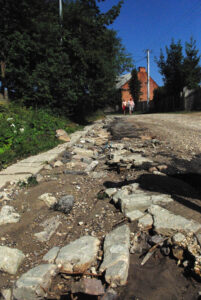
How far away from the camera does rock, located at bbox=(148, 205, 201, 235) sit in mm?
1748

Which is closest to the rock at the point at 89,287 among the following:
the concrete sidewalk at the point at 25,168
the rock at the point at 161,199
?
the rock at the point at 161,199

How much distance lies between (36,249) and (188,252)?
1.16 m

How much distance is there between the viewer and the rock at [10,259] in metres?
1.56

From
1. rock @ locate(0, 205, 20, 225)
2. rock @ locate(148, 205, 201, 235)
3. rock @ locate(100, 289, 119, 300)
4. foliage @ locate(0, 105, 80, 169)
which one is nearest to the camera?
rock @ locate(100, 289, 119, 300)

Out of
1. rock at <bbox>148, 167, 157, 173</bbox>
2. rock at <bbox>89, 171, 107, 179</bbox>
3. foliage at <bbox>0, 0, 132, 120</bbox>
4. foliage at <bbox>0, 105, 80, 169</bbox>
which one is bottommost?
rock at <bbox>89, 171, 107, 179</bbox>

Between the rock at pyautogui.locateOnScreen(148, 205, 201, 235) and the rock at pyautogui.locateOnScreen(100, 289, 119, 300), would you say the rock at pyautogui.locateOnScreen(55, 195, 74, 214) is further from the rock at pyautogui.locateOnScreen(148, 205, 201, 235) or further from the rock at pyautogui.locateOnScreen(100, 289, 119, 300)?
the rock at pyautogui.locateOnScreen(100, 289, 119, 300)

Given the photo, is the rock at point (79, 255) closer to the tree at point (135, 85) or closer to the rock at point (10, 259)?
the rock at point (10, 259)

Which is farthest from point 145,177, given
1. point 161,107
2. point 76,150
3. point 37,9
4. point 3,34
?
point 161,107

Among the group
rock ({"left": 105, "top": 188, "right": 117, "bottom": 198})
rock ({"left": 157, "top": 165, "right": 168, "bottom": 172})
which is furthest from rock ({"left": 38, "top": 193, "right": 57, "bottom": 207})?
rock ({"left": 157, "top": 165, "right": 168, "bottom": 172})

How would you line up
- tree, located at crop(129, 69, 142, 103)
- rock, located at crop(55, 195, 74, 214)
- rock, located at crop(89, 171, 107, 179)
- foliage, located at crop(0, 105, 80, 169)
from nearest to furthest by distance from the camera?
1. rock, located at crop(55, 195, 74, 214)
2. rock, located at crop(89, 171, 107, 179)
3. foliage, located at crop(0, 105, 80, 169)
4. tree, located at crop(129, 69, 142, 103)

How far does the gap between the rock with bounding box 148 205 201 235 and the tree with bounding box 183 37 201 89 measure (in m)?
18.6

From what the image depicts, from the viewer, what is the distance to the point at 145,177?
2945 millimetres

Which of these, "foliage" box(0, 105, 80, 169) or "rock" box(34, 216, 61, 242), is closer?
"rock" box(34, 216, 61, 242)

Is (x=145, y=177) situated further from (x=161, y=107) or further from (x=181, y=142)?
(x=161, y=107)
